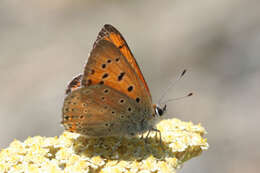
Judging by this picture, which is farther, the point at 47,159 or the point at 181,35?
the point at 181,35

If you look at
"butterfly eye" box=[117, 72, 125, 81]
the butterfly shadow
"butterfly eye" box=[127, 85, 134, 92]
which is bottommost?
the butterfly shadow

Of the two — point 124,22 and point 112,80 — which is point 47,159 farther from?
point 124,22

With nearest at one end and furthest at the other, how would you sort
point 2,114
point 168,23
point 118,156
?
point 118,156, point 2,114, point 168,23

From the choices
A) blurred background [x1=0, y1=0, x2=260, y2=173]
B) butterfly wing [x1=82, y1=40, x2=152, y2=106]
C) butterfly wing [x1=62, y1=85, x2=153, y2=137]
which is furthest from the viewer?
blurred background [x1=0, y1=0, x2=260, y2=173]

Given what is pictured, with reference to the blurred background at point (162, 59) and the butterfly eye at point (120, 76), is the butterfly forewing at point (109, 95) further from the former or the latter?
the blurred background at point (162, 59)

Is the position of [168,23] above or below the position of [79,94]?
above

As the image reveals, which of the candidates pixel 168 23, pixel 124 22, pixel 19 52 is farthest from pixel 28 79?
pixel 168 23

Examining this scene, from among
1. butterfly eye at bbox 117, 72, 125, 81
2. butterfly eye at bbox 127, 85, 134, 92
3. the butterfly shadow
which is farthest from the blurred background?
butterfly eye at bbox 117, 72, 125, 81

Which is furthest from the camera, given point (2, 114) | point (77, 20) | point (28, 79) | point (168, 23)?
point (77, 20)

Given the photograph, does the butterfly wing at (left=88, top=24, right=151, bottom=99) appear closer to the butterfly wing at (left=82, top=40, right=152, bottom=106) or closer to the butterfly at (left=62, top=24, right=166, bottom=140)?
the butterfly at (left=62, top=24, right=166, bottom=140)
